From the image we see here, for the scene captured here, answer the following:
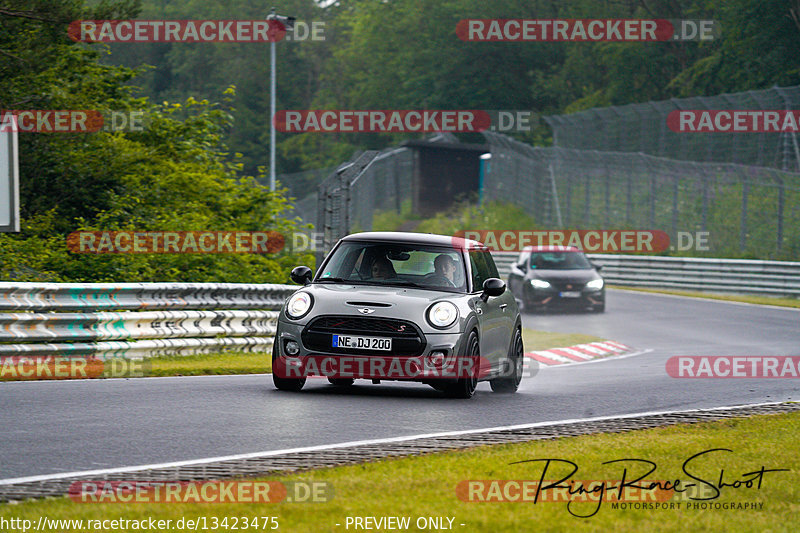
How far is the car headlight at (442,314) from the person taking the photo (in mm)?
11281

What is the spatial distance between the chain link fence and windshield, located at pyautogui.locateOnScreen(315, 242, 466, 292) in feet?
74.1

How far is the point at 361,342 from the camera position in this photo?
11.2 m

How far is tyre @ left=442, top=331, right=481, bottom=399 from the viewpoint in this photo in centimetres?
1150

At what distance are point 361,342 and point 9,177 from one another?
4129mm

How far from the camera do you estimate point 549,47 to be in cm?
8556

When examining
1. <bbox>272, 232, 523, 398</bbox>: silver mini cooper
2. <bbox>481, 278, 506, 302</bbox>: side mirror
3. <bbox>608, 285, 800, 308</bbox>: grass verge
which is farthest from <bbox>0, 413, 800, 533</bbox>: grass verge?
<bbox>608, 285, 800, 308</bbox>: grass verge

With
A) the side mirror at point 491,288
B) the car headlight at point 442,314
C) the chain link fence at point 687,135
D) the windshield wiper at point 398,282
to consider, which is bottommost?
the car headlight at point 442,314

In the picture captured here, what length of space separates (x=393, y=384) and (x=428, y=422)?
13.5 feet

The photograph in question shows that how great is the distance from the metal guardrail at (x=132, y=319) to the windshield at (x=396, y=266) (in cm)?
314

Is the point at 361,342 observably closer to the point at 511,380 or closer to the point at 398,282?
the point at 398,282

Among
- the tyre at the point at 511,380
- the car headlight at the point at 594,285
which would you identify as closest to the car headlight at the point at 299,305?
the tyre at the point at 511,380

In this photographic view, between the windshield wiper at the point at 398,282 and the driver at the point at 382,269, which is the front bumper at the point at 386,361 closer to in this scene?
the windshield wiper at the point at 398,282

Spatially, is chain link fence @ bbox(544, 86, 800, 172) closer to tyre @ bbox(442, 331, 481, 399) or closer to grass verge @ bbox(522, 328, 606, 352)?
grass verge @ bbox(522, 328, 606, 352)

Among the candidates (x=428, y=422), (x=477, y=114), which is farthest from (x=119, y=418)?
(x=477, y=114)
